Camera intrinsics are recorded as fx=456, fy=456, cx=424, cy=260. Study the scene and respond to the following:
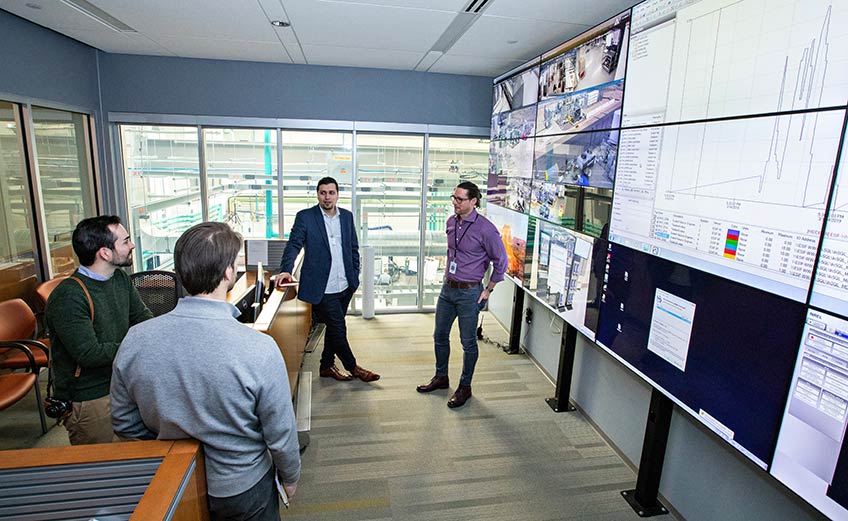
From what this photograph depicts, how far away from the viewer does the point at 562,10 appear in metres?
2.75

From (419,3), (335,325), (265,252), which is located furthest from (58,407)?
(419,3)

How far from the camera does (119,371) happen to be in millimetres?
1239

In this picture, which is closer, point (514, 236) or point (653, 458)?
point (653, 458)

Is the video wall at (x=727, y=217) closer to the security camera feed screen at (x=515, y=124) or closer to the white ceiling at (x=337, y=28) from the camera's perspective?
the white ceiling at (x=337, y=28)

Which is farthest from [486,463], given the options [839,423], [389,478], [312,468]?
[839,423]

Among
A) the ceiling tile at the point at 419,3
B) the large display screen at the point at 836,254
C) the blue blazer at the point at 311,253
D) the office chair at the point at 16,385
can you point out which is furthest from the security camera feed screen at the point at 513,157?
the office chair at the point at 16,385

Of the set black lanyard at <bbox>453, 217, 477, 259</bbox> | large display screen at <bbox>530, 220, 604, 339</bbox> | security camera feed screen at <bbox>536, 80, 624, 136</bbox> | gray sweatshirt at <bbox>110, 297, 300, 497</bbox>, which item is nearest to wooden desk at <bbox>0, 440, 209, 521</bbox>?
gray sweatshirt at <bbox>110, 297, 300, 497</bbox>

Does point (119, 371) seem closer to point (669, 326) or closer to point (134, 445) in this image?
point (134, 445)

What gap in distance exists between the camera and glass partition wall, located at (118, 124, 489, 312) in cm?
482

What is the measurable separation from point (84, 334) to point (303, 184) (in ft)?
11.4

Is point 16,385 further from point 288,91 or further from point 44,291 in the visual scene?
point 288,91

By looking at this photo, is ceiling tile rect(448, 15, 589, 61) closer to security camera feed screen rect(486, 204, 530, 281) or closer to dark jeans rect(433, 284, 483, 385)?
security camera feed screen rect(486, 204, 530, 281)

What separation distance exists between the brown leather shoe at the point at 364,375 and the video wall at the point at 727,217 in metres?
1.74

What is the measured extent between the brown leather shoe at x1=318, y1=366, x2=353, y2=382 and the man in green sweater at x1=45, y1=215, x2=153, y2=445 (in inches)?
75.0
